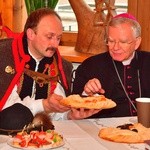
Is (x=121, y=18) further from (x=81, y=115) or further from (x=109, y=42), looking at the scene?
(x=81, y=115)

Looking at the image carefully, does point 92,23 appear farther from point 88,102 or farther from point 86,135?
point 86,135

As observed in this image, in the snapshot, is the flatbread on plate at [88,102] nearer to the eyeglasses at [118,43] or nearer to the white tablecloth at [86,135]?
the white tablecloth at [86,135]

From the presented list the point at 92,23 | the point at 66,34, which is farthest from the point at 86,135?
the point at 66,34

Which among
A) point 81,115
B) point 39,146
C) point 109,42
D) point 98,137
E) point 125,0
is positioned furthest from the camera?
point 125,0

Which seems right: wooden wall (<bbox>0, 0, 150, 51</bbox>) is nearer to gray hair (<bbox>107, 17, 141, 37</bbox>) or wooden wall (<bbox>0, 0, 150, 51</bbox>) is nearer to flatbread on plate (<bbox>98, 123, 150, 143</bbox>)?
gray hair (<bbox>107, 17, 141, 37</bbox>)

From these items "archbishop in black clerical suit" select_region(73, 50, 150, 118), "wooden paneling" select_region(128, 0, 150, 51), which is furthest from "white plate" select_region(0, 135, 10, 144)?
"wooden paneling" select_region(128, 0, 150, 51)

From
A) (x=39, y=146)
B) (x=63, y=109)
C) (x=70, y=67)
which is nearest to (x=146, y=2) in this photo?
(x=70, y=67)

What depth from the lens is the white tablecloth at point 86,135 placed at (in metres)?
1.62

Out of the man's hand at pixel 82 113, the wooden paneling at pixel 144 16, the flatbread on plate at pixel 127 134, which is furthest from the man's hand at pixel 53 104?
the wooden paneling at pixel 144 16

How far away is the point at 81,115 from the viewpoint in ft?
6.83

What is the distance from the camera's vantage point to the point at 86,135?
5.84 ft

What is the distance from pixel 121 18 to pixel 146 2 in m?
1.06

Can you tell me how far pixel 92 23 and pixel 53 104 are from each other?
4.94 feet

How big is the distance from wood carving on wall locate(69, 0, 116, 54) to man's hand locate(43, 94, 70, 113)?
4.42ft
